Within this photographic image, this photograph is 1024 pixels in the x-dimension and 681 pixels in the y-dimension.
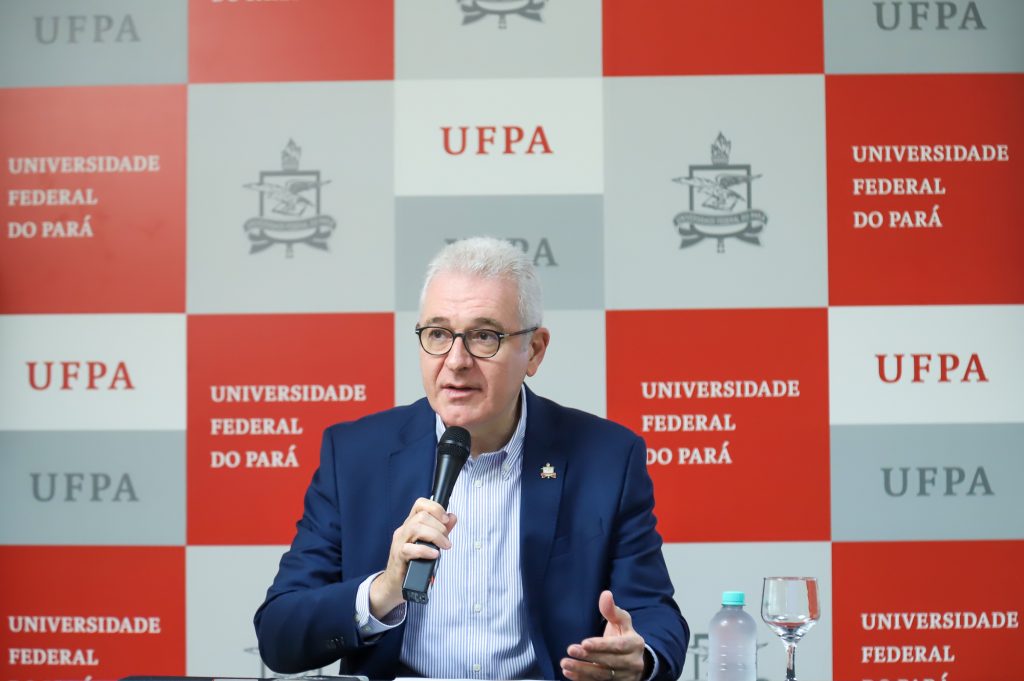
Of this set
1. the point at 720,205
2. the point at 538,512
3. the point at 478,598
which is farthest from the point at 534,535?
the point at 720,205

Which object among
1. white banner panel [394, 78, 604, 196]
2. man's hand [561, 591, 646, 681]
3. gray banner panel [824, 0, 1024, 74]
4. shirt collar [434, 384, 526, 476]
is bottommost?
man's hand [561, 591, 646, 681]

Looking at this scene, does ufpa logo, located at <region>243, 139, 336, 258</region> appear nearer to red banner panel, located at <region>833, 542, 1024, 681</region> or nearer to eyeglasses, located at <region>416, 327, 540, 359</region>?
eyeglasses, located at <region>416, 327, 540, 359</region>

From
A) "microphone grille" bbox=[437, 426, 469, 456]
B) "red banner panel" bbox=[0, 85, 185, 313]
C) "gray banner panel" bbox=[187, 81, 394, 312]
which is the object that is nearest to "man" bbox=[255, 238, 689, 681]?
"microphone grille" bbox=[437, 426, 469, 456]

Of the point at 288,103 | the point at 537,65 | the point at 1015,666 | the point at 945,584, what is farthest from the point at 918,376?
the point at 288,103

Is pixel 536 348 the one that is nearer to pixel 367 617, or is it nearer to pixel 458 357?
pixel 458 357

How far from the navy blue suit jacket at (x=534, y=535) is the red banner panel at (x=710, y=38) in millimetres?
1352

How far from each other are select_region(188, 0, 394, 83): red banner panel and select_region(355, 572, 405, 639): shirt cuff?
178 cm

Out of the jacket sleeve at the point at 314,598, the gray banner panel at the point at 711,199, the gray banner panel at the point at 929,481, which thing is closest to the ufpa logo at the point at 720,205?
the gray banner panel at the point at 711,199

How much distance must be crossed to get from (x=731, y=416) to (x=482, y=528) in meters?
1.21

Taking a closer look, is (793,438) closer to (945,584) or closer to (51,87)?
(945,584)

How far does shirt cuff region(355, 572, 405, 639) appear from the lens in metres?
1.81

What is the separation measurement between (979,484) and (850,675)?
69 cm

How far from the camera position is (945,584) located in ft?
9.86

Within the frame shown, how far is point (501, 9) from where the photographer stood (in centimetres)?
308
